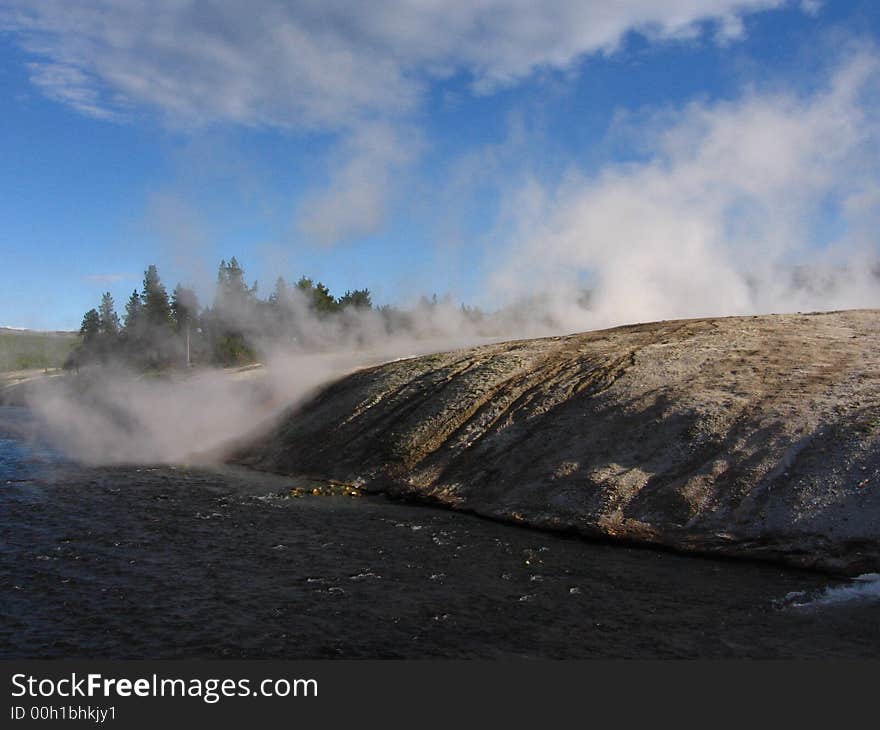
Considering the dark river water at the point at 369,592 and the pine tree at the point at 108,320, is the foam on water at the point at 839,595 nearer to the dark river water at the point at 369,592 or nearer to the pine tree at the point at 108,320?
the dark river water at the point at 369,592

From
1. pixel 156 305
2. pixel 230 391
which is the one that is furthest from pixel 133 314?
pixel 230 391

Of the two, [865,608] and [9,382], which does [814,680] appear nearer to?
[865,608]

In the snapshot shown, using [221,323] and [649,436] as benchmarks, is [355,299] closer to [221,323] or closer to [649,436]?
[221,323]

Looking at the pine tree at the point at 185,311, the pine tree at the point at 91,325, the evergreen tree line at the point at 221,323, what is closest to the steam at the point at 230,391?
the evergreen tree line at the point at 221,323

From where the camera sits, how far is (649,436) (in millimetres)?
19250

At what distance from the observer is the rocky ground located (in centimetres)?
1578

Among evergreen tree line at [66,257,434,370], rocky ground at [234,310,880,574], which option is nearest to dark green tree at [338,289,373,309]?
evergreen tree line at [66,257,434,370]

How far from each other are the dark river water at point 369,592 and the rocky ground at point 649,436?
117 centimetres

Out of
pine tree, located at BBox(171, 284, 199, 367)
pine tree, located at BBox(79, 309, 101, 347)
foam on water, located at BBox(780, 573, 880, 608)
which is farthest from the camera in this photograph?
pine tree, located at BBox(79, 309, 101, 347)

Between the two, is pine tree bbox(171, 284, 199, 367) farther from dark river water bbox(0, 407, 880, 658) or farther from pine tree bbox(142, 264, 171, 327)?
dark river water bbox(0, 407, 880, 658)

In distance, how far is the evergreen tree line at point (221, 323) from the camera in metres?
54.1

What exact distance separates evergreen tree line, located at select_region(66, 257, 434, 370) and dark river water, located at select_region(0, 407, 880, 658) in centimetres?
3509

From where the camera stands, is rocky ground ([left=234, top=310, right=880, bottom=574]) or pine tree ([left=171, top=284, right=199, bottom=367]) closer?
rocky ground ([left=234, top=310, right=880, bottom=574])

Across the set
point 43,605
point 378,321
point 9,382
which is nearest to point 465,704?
point 43,605
